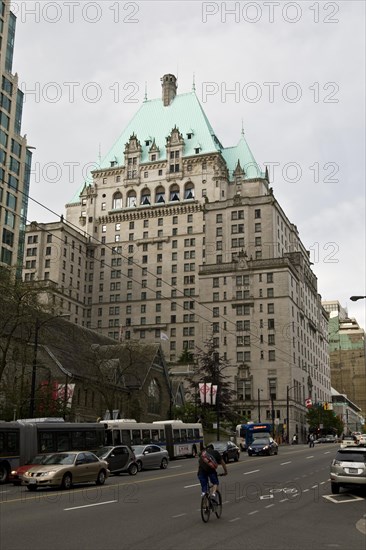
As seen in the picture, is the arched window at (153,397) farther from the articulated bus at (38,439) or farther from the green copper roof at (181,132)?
the green copper roof at (181,132)

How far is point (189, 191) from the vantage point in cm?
13975

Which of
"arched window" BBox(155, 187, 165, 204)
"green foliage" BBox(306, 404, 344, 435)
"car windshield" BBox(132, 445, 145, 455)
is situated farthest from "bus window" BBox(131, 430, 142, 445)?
"arched window" BBox(155, 187, 165, 204)

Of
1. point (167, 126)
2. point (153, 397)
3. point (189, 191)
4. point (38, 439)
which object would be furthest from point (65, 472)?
point (167, 126)

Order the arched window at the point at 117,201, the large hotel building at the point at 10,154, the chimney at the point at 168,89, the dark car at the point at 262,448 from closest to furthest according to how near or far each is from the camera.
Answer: the dark car at the point at 262,448, the large hotel building at the point at 10,154, the arched window at the point at 117,201, the chimney at the point at 168,89

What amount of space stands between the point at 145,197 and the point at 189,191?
11.4 meters

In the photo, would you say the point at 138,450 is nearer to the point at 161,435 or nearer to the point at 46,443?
A: the point at 46,443

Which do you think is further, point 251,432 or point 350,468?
point 251,432

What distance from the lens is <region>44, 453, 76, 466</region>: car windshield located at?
884 inches

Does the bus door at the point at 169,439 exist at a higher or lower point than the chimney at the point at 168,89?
lower

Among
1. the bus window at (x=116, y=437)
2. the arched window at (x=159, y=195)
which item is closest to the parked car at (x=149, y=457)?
the bus window at (x=116, y=437)

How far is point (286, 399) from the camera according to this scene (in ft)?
356

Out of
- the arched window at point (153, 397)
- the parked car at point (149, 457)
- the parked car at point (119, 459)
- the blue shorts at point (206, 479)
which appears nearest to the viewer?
the blue shorts at point (206, 479)

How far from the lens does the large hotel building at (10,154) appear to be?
90.6 m

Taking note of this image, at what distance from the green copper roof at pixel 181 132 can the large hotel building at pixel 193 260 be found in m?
0.35
